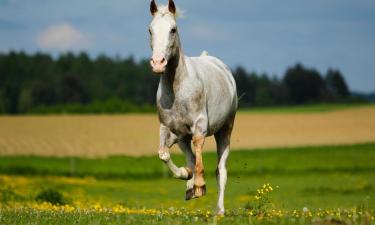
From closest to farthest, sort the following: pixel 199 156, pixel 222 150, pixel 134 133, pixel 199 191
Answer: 1. pixel 199 191
2. pixel 199 156
3. pixel 222 150
4. pixel 134 133

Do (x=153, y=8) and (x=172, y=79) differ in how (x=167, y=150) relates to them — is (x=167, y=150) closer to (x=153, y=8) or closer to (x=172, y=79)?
(x=172, y=79)

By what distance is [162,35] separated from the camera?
1333 cm

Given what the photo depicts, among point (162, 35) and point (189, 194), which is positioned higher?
point (162, 35)

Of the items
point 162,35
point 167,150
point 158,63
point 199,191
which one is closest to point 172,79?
point 162,35

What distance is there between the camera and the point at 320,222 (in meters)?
11.3

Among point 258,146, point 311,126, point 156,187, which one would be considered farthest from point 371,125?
point 156,187

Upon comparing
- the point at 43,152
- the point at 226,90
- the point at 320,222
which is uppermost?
the point at 226,90

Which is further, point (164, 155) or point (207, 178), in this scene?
point (207, 178)

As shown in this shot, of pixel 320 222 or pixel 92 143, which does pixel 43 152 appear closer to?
pixel 92 143

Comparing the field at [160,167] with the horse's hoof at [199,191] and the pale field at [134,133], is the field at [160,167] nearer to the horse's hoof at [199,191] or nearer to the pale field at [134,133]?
the pale field at [134,133]

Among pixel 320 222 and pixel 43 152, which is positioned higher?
pixel 320 222

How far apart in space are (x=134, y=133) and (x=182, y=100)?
261ft

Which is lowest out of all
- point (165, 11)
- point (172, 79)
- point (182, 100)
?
point (182, 100)

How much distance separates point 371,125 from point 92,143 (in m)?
34.1
